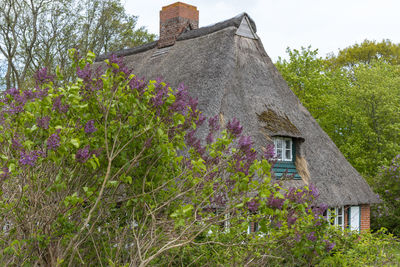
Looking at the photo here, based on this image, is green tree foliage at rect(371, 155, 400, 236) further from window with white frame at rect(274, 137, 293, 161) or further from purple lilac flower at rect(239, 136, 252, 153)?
purple lilac flower at rect(239, 136, 252, 153)

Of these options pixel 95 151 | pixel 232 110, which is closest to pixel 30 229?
pixel 95 151

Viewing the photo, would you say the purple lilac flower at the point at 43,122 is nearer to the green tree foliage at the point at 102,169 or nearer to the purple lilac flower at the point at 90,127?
the green tree foliage at the point at 102,169

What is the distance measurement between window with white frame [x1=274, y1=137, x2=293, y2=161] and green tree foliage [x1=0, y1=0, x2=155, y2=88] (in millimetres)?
13174

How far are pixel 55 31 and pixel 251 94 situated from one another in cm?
1456

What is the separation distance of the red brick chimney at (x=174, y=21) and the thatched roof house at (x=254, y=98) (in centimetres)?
5

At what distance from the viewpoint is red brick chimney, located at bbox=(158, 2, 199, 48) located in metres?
17.3

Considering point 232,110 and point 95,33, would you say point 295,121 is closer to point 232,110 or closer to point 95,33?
point 232,110

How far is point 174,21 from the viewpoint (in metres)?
17.8

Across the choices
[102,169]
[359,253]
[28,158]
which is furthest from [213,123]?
[359,253]

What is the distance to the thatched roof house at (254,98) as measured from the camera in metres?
13.5

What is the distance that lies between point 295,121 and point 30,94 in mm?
11308

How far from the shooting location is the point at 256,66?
15.4m

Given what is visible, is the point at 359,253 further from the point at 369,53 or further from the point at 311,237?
the point at 369,53

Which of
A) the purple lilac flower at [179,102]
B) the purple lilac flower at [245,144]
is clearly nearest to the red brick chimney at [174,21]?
the purple lilac flower at [179,102]
